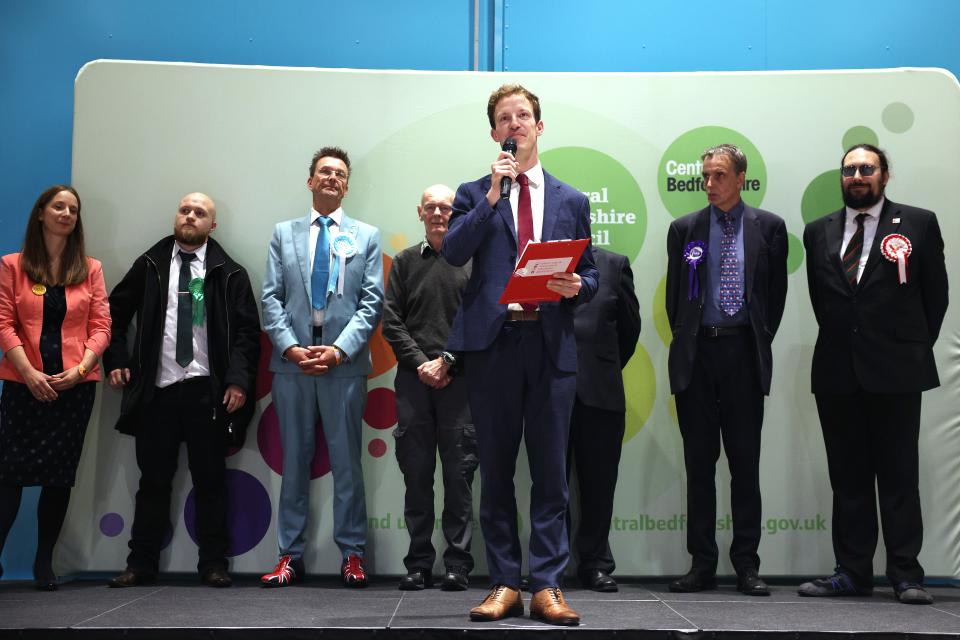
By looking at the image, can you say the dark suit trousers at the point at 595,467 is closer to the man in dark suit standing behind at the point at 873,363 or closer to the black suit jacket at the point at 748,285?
the black suit jacket at the point at 748,285

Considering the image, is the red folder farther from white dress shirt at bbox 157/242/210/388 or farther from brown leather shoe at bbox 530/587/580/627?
white dress shirt at bbox 157/242/210/388

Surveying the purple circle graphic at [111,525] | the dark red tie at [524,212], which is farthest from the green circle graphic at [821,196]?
the purple circle graphic at [111,525]

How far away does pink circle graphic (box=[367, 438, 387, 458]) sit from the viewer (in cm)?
449

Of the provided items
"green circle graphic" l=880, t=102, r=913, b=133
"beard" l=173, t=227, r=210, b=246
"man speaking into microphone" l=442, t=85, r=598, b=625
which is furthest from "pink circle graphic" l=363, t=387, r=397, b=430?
"green circle graphic" l=880, t=102, r=913, b=133

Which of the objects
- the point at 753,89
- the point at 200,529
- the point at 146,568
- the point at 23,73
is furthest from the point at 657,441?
the point at 23,73

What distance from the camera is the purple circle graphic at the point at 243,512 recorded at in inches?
173

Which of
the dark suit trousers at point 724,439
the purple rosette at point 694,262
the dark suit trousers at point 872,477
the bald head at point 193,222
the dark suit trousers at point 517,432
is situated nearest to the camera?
the dark suit trousers at point 517,432

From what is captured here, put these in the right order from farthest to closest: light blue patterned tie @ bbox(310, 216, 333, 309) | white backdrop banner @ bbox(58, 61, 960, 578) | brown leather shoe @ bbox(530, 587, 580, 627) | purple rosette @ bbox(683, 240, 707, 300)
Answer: white backdrop banner @ bbox(58, 61, 960, 578), light blue patterned tie @ bbox(310, 216, 333, 309), purple rosette @ bbox(683, 240, 707, 300), brown leather shoe @ bbox(530, 587, 580, 627)

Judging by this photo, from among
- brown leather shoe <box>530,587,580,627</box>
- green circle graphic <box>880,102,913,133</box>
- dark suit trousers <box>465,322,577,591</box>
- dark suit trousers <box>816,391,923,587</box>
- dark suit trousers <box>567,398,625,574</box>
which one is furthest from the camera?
green circle graphic <box>880,102,913,133</box>

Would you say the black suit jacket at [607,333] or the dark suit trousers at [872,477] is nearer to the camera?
the dark suit trousers at [872,477]

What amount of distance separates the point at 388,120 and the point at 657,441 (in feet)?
7.21

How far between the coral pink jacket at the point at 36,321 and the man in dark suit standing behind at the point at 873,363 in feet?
11.1

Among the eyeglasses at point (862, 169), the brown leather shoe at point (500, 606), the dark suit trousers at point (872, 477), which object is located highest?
the eyeglasses at point (862, 169)

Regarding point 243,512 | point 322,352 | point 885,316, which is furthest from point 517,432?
point 243,512
